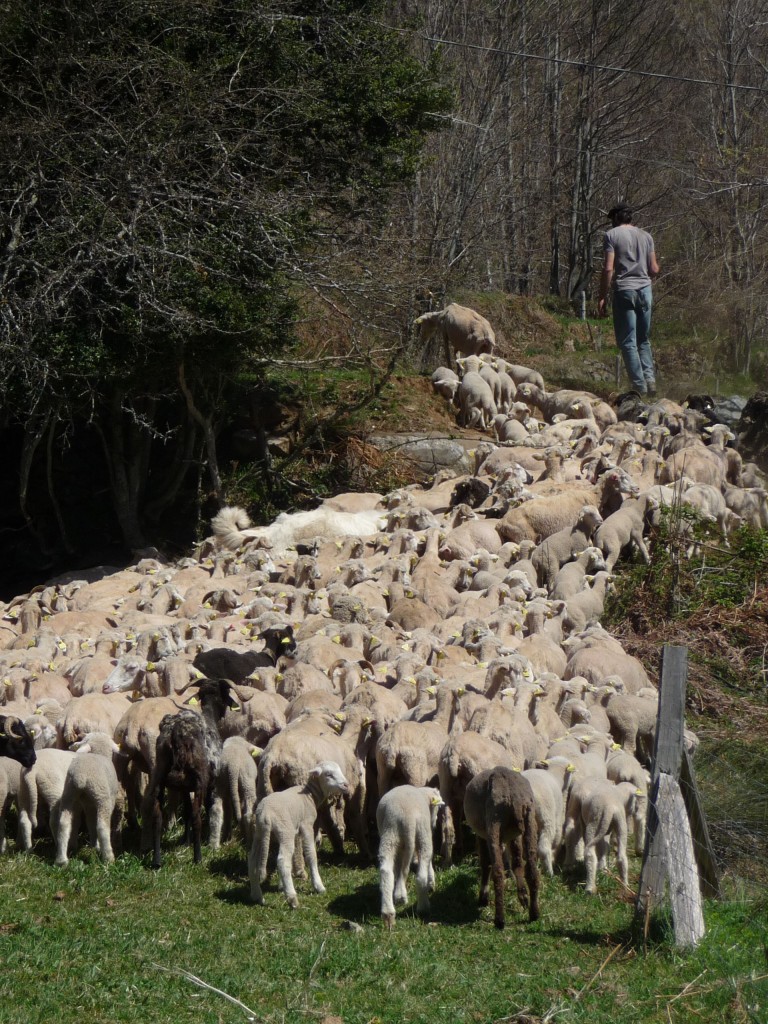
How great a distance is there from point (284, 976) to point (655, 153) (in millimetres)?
36693

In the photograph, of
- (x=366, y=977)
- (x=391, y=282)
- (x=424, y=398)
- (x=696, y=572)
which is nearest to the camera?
(x=366, y=977)

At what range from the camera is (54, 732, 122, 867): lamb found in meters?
8.70

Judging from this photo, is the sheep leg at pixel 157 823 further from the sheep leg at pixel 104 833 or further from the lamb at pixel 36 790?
the lamb at pixel 36 790

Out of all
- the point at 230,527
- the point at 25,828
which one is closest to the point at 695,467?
the point at 230,527

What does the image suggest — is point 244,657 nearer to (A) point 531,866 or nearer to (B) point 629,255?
(A) point 531,866

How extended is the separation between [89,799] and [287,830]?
5.34 ft

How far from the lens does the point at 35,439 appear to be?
1744 cm

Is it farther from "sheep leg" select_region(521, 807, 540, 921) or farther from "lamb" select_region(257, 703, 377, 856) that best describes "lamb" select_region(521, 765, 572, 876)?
"lamb" select_region(257, 703, 377, 856)

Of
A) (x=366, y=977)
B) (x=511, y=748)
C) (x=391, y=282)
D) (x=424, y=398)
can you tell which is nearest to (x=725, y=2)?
(x=424, y=398)

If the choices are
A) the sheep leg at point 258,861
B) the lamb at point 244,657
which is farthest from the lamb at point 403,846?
the lamb at point 244,657

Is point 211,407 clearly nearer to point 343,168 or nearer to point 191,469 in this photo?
point 191,469

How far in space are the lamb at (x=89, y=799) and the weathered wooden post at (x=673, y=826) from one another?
3.74m

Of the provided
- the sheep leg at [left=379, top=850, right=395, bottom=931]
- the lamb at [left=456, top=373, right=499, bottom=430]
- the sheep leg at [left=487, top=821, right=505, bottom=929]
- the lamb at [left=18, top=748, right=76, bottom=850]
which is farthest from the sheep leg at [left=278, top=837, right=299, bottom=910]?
the lamb at [left=456, top=373, right=499, bottom=430]

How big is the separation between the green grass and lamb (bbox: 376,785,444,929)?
0.51 ft
